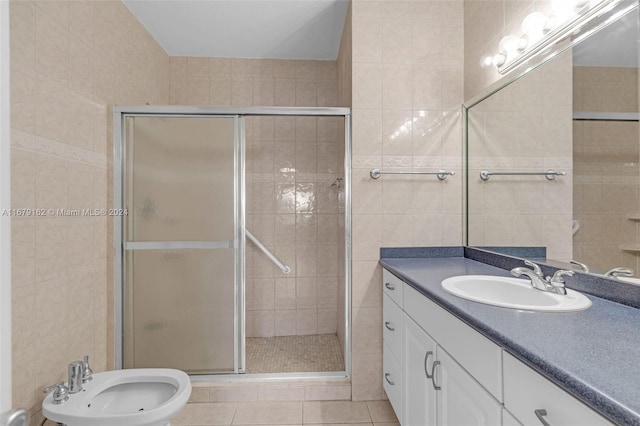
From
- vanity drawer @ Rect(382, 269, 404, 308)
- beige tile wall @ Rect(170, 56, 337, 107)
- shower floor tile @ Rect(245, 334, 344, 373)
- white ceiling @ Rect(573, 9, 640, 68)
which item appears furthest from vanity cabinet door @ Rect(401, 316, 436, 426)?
beige tile wall @ Rect(170, 56, 337, 107)

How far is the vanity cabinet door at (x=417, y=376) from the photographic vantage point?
46.2 inches

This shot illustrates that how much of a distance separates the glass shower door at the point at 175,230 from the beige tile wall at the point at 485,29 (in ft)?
4.81

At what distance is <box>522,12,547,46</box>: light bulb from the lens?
1.31 metres

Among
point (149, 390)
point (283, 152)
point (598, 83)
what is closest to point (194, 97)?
point (283, 152)

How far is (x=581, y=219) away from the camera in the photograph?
1149 millimetres

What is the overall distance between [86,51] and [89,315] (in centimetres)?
141

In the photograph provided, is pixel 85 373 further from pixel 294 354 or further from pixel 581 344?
pixel 581 344

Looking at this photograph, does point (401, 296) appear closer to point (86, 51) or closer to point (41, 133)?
point (41, 133)

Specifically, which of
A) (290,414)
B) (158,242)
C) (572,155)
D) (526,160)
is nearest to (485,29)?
(526,160)

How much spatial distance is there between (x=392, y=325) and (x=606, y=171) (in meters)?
1.13

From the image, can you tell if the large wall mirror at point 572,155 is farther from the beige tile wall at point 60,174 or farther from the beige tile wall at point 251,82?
the beige tile wall at point 60,174

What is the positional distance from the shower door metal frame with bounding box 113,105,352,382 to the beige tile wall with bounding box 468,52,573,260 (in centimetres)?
77

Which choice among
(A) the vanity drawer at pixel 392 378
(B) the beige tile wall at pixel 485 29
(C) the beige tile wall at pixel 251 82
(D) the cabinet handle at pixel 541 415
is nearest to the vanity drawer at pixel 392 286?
(A) the vanity drawer at pixel 392 378

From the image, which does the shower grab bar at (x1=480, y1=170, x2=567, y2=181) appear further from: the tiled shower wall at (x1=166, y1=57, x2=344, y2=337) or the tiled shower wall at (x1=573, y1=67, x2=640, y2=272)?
the tiled shower wall at (x1=166, y1=57, x2=344, y2=337)
